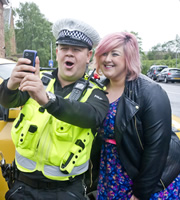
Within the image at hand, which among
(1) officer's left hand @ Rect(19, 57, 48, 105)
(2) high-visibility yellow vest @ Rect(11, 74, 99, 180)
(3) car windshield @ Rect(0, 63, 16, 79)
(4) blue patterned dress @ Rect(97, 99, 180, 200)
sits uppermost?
(1) officer's left hand @ Rect(19, 57, 48, 105)

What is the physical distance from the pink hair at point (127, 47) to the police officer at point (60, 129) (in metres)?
0.26

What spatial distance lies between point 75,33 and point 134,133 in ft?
2.75

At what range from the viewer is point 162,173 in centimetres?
174

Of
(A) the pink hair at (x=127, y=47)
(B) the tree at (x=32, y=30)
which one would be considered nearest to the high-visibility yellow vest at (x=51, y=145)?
(A) the pink hair at (x=127, y=47)

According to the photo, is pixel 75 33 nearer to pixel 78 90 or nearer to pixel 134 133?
pixel 78 90

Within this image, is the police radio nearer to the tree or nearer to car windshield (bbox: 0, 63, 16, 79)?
car windshield (bbox: 0, 63, 16, 79)

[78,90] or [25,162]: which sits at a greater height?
[78,90]

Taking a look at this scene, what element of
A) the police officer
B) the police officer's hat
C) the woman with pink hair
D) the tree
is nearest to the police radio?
the police officer

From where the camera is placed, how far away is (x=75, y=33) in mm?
1538

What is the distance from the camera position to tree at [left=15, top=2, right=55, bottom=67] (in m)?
41.8

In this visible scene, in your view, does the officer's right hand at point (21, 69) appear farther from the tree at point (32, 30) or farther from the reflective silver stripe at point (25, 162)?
the tree at point (32, 30)

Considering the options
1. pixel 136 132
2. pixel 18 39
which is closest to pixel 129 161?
pixel 136 132

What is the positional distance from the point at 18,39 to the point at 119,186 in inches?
1833

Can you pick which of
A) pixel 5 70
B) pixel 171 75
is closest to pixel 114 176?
pixel 5 70
